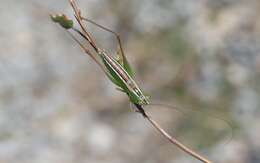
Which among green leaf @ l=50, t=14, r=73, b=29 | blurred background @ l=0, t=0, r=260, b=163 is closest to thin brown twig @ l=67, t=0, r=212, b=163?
green leaf @ l=50, t=14, r=73, b=29

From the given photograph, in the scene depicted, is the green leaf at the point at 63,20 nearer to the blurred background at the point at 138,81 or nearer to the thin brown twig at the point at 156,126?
the thin brown twig at the point at 156,126

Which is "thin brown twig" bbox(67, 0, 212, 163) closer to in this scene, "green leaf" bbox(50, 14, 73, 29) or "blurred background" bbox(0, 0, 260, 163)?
"green leaf" bbox(50, 14, 73, 29)

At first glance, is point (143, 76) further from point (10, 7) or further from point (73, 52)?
point (10, 7)

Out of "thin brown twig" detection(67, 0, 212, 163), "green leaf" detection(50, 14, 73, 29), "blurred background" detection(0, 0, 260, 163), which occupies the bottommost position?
"thin brown twig" detection(67, 0, 212, 163)

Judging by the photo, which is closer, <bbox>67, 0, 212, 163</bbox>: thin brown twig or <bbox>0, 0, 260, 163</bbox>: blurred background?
<bbox>67, 0, 212, 163</bbox>: thin brown twig

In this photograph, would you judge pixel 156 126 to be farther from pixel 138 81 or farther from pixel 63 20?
pixel 138 81

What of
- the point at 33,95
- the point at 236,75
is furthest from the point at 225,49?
the point at 33,95

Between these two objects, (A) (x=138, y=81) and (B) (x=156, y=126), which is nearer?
(B) (x=156, y=126)

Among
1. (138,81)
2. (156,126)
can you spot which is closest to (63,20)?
(156,126)
